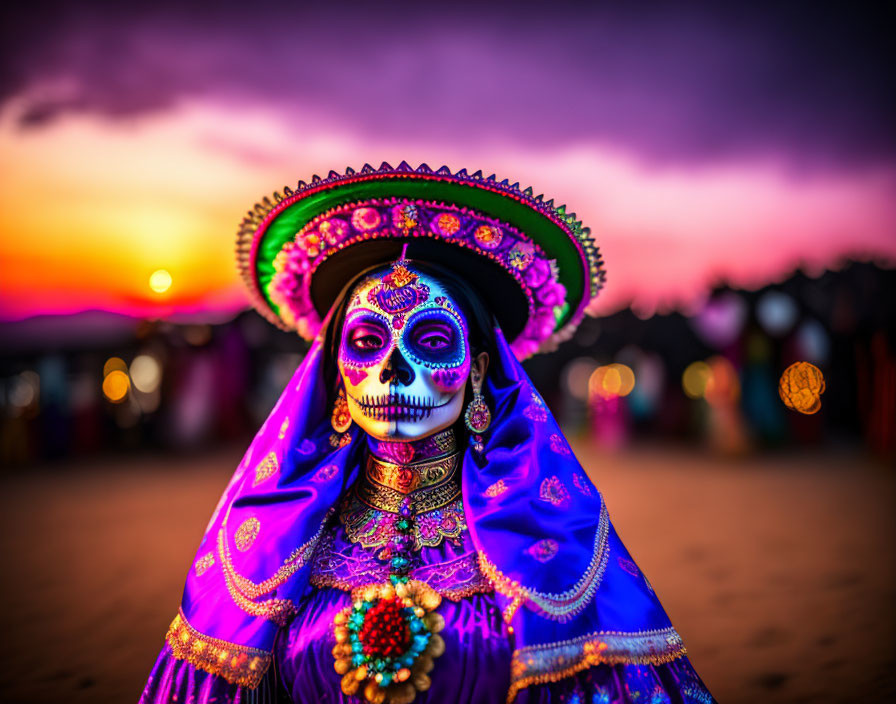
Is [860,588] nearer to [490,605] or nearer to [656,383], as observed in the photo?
[490,605]

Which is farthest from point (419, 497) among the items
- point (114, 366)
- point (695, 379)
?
point (114, 366)

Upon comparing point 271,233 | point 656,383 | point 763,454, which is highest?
point 271,233

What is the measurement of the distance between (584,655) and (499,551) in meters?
0.35

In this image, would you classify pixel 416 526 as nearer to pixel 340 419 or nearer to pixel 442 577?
pixel 442 577

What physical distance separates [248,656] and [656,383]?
1453cm

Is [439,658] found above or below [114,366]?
below

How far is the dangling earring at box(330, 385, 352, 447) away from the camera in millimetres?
2020

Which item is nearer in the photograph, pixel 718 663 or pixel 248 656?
pixel 248 656

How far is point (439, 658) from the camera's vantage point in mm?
1597

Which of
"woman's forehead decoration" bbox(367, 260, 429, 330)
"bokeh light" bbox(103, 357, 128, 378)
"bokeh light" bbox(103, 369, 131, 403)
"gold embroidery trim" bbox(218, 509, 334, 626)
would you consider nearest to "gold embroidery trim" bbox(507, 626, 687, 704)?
"gold embroidery trim" bbox(218, 509, 334, 626)

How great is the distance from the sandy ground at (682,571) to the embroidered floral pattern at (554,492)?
109 inches

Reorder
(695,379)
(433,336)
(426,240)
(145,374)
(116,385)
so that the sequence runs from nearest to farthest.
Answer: (433,336) < (426,240) < (145,374) < (116,385) < (695,379)

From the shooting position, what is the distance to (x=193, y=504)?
26.2ft

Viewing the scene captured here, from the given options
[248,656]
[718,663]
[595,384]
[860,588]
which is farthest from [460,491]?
[595,384]
